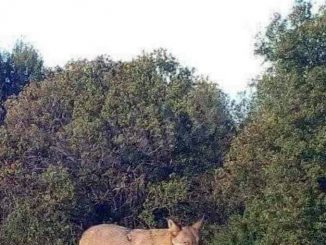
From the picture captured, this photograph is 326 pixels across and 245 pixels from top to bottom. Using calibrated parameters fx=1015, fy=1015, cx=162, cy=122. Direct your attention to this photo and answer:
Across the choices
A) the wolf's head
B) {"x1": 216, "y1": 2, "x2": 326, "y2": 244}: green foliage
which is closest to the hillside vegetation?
{"x1": 216, "y1": 2, "x2": 326, "y2": 244}: green foliage

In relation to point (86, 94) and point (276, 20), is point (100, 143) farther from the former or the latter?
point (276, 20)

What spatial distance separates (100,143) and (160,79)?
4199 mm

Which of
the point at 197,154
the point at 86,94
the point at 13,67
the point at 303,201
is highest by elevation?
the point at 13,67

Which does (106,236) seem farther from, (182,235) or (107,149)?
(107,149)

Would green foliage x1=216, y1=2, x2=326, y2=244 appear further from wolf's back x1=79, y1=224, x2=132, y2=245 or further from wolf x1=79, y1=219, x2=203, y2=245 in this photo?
wolf's back x1=79, y1=224, x2=132, y2=245

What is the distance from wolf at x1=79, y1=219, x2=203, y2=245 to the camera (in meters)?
23.2

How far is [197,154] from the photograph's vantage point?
128ft

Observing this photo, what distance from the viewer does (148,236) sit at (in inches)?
914

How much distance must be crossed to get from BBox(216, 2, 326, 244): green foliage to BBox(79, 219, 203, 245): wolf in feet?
21.6

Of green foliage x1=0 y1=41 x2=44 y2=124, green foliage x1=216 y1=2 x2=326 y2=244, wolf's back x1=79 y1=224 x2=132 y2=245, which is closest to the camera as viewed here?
wolf's back x1=79 y1=224 x2=132 y2=245

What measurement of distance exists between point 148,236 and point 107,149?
1382cm

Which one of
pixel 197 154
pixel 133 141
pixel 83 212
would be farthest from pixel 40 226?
pixel 197 154

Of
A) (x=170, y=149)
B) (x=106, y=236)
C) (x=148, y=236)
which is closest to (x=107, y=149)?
(x=170, y=149)

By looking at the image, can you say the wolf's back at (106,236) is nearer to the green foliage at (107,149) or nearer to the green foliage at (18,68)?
the green foliage at (107,149)
